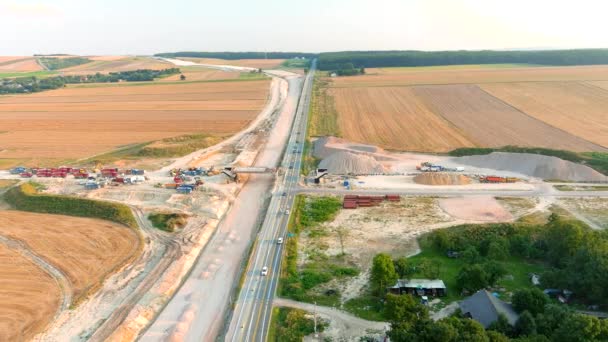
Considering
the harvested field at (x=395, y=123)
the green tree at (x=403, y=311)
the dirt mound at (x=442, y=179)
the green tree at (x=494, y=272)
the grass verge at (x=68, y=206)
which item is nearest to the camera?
the green tree at (x=403, y=311)

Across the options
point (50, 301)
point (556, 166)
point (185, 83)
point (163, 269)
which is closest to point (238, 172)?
point (163, 269)

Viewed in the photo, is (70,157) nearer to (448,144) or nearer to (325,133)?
(325,133)

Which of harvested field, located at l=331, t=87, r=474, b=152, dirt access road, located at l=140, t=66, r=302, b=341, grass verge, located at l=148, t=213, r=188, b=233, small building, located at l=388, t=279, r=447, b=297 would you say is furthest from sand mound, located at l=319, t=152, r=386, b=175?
small building, located at l=388, t=279, r=447, b=297

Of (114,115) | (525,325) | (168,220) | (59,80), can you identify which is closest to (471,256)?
(525,325)

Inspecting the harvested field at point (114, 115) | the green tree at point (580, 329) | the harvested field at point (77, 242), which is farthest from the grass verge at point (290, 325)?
the harvested field at point (114, 115)

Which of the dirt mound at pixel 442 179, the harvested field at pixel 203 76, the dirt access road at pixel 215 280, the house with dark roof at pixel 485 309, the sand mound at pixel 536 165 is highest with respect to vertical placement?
the harvested field at pixel 203 76

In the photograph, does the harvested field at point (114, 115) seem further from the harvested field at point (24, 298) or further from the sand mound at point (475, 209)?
the sand mound at point (475, 209)
